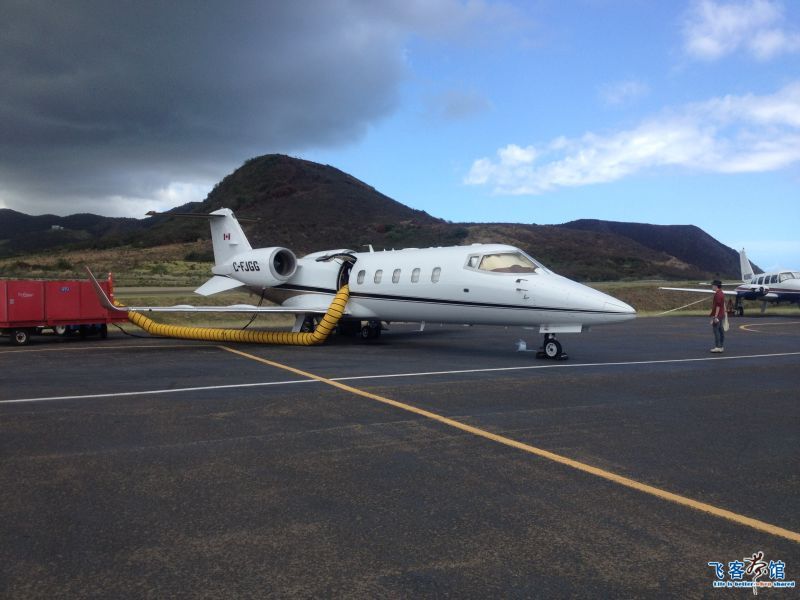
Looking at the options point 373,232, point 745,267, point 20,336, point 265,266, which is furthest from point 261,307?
point 373,232

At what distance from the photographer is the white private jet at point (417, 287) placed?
41.6ft

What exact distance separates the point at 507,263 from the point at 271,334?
7.10 meters

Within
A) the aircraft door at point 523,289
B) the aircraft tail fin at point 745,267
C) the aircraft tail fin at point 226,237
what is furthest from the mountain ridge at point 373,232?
the aircraft door at point 523,289

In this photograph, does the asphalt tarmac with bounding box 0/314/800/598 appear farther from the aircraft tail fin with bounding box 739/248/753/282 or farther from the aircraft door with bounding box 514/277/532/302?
the aircraft tail fin with bounding box 739/248/753/282

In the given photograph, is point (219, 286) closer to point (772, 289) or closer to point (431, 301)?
point (431, 301)

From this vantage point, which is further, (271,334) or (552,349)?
(271,334)

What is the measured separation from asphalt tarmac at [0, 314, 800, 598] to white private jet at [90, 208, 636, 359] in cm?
252

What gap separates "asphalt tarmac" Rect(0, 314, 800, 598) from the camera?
11.3ft

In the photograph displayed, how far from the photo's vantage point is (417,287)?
15.3 metres

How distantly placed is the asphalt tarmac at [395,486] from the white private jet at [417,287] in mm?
2523

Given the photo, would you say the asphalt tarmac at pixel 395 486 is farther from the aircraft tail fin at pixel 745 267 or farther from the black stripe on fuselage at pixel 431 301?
the aircraft tail fin at pixel 745 267

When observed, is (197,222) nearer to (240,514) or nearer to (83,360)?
(83,360)

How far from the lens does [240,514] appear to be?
429 cm

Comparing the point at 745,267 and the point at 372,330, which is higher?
the point at 745,267
